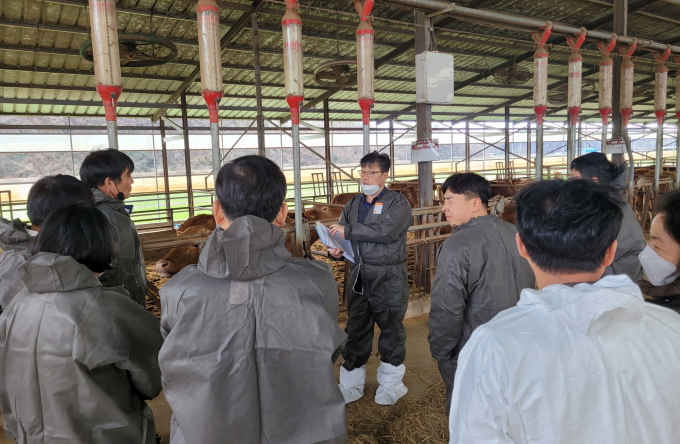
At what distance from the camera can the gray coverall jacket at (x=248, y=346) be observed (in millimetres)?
1201

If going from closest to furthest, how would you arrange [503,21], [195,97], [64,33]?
[503,21] → [64,33] → [195,97]

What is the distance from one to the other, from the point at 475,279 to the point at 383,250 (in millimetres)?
928

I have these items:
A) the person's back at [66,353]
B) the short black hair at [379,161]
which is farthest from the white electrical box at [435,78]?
the person's back at [66,353]

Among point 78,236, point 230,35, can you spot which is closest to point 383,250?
point 78,236

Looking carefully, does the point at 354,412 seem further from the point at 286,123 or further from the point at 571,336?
the point at 286,123

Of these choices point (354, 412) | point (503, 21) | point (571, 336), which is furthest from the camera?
point (503, 21)

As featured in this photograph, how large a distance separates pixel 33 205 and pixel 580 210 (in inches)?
83.5

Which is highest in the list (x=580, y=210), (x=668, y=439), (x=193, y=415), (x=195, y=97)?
(x=195, y=97)

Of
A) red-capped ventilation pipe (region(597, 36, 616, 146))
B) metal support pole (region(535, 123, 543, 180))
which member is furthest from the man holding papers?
red-capped ventilation pipe (region(597, 36, 616, 146))

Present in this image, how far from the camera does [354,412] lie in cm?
285

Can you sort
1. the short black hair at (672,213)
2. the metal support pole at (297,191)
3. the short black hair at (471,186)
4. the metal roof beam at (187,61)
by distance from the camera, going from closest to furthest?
the short black hair at (672,213)
the short black hair at (471,186)
the metal support pole at (297,191)
the metal roof beam at (187,61)

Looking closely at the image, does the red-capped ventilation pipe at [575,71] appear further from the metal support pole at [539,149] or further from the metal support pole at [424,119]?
the metal support pole at [424,119]

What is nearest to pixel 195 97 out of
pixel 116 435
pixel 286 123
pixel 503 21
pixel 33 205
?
pixel 286 123

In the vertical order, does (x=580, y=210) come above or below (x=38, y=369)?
above
